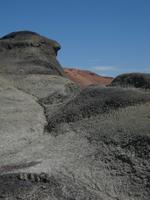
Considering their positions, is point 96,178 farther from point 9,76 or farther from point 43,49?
point 43,49

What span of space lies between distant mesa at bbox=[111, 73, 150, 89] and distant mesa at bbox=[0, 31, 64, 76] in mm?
4371

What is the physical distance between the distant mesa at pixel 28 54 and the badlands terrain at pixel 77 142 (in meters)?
2.56

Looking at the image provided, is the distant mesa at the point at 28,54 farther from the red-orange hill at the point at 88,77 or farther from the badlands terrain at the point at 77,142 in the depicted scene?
the red-orange hill at the point at 88,77

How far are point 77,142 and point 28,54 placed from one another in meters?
8.77

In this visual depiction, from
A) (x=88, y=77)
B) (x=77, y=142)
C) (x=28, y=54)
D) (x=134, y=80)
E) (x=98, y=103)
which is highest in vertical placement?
(x=28, y=54)

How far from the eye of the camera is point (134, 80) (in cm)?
991

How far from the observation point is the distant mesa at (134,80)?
9.55m

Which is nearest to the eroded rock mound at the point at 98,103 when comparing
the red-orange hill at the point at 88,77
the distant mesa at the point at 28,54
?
the distant mesa at the point at 28,54

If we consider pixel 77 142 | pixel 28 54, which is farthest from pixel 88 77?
pixel 77 142

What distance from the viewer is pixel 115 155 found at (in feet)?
21.9

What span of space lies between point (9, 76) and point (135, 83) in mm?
4852

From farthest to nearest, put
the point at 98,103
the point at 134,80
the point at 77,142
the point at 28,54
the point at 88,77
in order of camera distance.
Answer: the point at 88,77 < the point at 28,54 < the point at 134,80 < the point at 98,103 < the point at 77,142

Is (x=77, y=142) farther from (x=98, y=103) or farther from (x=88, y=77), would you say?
(x=88, y=77)

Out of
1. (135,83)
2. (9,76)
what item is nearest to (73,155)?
(135,83)
